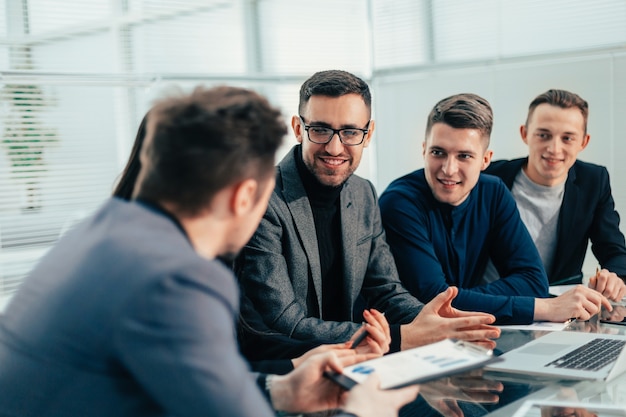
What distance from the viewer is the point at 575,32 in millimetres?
4797

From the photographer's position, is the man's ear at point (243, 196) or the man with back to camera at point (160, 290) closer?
the man with back to camera at point (160, 290)

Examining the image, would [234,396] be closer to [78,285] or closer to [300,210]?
[78,285]

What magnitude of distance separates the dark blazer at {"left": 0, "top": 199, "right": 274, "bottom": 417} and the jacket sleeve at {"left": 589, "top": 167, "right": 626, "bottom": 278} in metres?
2.50

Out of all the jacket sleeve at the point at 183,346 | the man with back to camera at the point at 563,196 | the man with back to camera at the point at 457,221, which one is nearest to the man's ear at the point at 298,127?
the man with back to camera at the point at 457,221

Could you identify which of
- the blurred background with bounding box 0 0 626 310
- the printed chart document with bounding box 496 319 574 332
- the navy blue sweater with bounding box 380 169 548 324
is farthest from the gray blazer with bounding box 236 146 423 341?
the blurred background with bounding box 0 0 626 310

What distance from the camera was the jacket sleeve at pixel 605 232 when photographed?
3.16 metres

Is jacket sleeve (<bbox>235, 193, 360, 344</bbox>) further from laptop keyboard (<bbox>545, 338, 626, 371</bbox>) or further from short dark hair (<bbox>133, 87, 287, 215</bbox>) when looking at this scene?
short dark hair (<bbox>133, 87, 287, 215</bbox>)

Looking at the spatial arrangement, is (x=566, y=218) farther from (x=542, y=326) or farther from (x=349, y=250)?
(x=349, y=250)

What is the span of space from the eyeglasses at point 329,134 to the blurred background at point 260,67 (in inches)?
99.7

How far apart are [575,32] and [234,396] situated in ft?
14.6

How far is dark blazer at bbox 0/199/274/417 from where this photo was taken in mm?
949

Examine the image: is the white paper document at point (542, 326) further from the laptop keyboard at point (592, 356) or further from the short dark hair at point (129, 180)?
the short dark hair at point (129, 180)

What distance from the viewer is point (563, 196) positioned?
3.24 m

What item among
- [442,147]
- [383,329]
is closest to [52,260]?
[383,329]
